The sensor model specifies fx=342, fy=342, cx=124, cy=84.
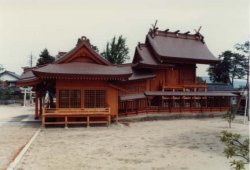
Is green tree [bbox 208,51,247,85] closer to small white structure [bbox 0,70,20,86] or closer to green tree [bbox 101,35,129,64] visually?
green tree [bbox 101,35,129,64]

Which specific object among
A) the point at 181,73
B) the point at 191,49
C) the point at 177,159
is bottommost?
the point at 177,159

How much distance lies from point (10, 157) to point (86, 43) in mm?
14027

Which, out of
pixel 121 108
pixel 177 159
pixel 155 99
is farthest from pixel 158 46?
pixel 177 159

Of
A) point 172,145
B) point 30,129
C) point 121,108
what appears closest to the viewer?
Result: point 172,145

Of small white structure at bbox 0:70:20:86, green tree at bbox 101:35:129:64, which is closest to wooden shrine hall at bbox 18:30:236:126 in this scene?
green tree at bbox 101:35:129:64

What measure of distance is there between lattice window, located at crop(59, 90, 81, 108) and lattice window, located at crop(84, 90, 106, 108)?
1.73 ft

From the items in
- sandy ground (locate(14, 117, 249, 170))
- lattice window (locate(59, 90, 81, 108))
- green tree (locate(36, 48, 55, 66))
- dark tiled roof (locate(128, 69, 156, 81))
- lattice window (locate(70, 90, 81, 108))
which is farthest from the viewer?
green tree (locate(36, 48, 55, 66))

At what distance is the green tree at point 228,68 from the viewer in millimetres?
65250

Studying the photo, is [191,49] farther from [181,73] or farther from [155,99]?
[155,99]

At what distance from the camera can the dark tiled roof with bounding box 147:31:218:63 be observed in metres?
37.9

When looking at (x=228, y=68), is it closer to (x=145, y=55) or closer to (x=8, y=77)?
(x=145, y=55)

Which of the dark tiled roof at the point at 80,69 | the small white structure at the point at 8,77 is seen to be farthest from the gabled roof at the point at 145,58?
the small white structure at the point at 8,77

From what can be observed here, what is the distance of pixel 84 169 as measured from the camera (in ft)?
37.5

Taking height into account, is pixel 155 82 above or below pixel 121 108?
above
